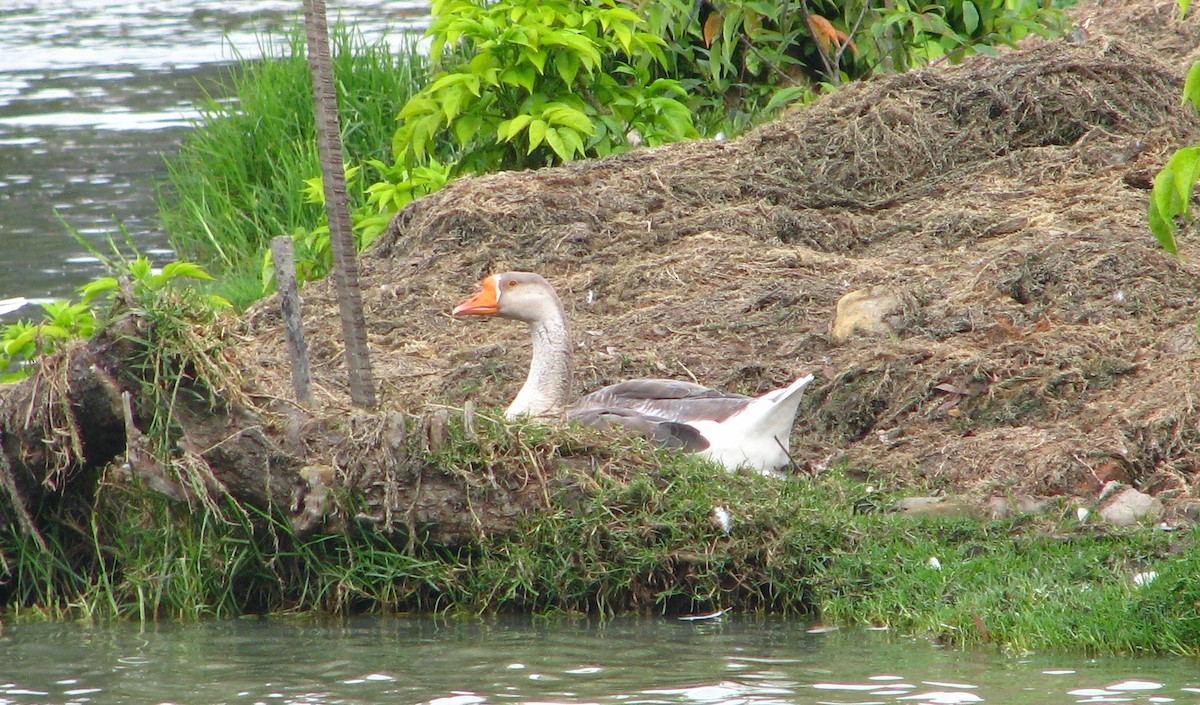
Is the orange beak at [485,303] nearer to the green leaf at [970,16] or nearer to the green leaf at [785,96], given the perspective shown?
the green leaf at [785,96]

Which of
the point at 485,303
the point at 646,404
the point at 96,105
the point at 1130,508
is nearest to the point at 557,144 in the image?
the point at 485,303

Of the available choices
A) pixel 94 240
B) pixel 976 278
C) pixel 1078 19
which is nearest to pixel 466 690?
pixel 976 278

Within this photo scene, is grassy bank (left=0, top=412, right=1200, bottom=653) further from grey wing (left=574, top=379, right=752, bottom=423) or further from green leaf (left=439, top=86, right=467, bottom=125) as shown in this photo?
green leaf (left=439, top=86, right=467, bottom=125)

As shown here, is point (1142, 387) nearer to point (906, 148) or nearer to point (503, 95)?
point (906, 148)

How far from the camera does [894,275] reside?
8.76 meters

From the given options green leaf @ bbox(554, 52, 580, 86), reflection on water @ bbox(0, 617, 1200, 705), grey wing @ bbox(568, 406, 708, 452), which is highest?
green leaf @ bbox(554, 52, 580, 86)

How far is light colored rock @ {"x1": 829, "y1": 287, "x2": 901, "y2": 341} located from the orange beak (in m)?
1.70

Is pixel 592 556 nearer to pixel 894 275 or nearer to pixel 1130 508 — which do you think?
pixel 1130 508

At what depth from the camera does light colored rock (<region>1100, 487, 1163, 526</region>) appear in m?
6.10

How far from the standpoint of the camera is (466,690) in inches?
197

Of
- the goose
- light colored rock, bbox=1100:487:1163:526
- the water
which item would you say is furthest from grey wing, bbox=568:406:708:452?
the water

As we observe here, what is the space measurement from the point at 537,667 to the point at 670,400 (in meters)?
1.92

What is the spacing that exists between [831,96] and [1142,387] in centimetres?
408

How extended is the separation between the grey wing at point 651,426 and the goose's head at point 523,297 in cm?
78
